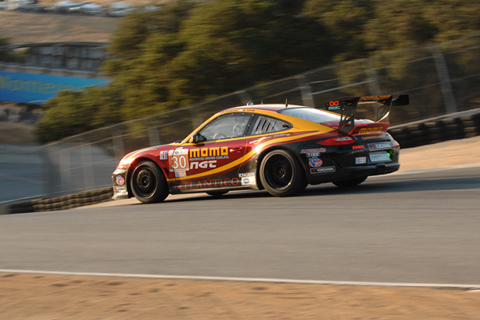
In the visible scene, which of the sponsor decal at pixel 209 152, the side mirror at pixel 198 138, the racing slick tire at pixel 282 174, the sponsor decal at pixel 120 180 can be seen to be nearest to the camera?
the racing slick tire at pixel 282 174

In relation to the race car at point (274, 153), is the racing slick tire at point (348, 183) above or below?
below

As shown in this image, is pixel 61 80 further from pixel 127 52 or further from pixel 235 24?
pixel 235 24

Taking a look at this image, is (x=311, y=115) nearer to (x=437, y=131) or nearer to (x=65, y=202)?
(x=437, y=131)

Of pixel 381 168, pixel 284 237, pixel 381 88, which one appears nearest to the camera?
pixel 284 237

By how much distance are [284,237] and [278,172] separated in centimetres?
269

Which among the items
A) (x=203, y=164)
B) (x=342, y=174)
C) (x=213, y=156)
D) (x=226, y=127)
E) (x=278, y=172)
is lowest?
(x=342, y=174)

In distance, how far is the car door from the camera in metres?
9.23

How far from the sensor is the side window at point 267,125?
28.8 feet

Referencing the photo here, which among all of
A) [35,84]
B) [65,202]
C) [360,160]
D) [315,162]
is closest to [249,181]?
[315,162]

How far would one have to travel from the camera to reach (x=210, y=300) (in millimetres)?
4066

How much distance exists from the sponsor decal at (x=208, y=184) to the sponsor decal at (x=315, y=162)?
132cm

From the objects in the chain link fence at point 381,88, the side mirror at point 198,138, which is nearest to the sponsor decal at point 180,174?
the side mirror at point 198,138

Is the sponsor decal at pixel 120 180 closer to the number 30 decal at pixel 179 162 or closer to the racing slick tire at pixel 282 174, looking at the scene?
the number 30 decal at pixel 179 162

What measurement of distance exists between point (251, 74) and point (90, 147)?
8217mm
